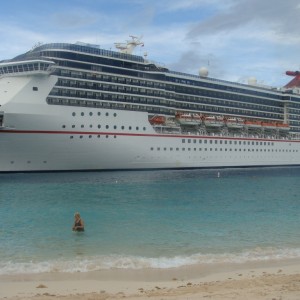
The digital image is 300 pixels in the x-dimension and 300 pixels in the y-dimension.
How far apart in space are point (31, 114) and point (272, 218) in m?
25.6

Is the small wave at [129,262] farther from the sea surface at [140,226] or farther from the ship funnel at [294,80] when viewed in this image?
the ship funnel at [294,80]

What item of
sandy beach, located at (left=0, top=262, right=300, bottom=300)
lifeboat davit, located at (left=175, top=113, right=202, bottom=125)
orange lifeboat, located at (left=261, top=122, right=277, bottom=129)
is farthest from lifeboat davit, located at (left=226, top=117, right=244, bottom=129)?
sandy beach, located at (left=0, top=262, right=300, bottom=300)

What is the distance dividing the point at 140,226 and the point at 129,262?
5.54m

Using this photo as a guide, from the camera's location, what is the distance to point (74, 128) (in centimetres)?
4228

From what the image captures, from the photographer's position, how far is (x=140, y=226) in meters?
19.1

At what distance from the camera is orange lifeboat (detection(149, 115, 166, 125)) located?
165 feet

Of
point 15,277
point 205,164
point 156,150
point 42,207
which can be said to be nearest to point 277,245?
point 15,277

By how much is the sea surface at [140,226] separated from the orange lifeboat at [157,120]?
50.2 feet

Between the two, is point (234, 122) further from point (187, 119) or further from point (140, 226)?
point (140, 226)

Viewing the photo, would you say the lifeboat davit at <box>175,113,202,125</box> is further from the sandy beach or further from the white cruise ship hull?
the sandy beach

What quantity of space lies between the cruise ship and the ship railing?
9 centimetres

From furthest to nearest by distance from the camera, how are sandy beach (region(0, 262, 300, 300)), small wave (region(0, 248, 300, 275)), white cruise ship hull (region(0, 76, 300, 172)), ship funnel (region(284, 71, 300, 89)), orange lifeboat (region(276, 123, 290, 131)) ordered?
ship funnel (region(284, 71, 300, 89)) < orange lifeboat (region(276, 123, 290, 131)) < white cruise ship hull (region(0, 76, 300, 172)) < small wave (region(0, 248, 300, 275)) < sandy beach (region(0, 262, 300, 300))

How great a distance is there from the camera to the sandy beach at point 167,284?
9836mm

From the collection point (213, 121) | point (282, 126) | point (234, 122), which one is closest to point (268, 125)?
point (282, 126)
